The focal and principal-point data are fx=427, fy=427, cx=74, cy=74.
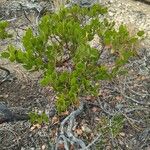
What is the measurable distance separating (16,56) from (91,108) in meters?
1.03

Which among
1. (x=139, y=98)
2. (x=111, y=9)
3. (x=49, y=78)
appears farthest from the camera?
(x=111, y=9)

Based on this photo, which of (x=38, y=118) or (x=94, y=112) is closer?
(x=38, y=118)

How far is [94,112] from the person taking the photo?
4.52 m

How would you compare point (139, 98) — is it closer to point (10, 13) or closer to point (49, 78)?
point (49, 78)

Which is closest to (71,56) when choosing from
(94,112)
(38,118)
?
(94,112)

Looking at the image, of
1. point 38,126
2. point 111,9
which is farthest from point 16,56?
point 111,9

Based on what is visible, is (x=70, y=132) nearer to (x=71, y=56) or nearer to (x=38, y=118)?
(x=38, y=118)

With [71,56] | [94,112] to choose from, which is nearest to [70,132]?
[94,112]

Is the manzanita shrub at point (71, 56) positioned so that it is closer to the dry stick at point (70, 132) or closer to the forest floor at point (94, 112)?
the dry stick at point (70, 132)

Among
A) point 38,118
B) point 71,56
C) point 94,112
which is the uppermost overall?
point 71,56

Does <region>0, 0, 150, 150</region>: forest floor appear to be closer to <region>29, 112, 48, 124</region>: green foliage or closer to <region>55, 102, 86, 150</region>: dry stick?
<region>55, 102, 86, 150</region>: dry stick

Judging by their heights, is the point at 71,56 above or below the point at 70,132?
above

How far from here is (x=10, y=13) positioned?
6660mm

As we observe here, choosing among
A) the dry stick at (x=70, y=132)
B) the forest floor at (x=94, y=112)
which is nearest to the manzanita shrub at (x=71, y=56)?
the dry stick at (x=70, y=132)
